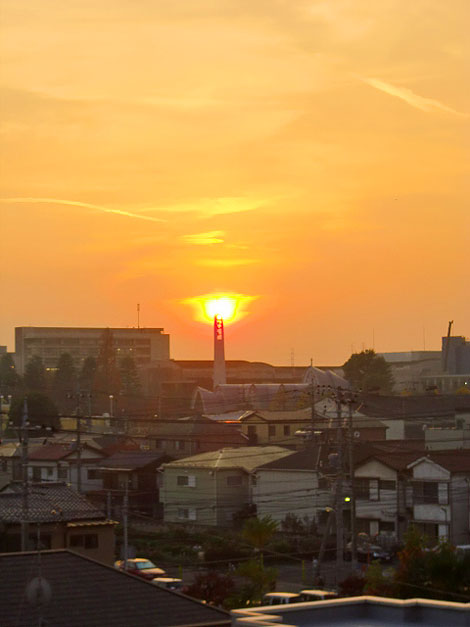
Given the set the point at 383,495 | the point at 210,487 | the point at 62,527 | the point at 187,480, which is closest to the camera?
the point at 62,527

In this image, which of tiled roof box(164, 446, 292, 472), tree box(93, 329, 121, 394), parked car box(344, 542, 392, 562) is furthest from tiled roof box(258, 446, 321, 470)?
tree box(93, 329, 121, 394)

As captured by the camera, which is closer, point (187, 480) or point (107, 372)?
point (187, 480)

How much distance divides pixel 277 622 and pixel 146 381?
344 ft

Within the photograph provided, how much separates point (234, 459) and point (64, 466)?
21.7 ft

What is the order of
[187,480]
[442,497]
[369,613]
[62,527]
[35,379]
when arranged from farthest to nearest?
1. [35,379]
2. [187,480]
3. [442,497]
4. [62,527]
5. [369,613]

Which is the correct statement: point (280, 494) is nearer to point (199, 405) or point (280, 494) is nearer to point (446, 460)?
point (446, 460)

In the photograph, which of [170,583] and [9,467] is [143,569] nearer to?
[170,583]

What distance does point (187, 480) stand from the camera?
1310 inches

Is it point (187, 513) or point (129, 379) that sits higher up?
point (129, 379)

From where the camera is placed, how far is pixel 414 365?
126 meters

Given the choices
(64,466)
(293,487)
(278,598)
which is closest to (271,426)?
(64,466)

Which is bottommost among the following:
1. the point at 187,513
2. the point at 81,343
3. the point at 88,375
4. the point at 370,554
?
the point at 370,554

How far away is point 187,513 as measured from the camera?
105 ft

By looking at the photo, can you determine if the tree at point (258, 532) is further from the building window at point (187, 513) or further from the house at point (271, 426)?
the house at point (271, 426)
